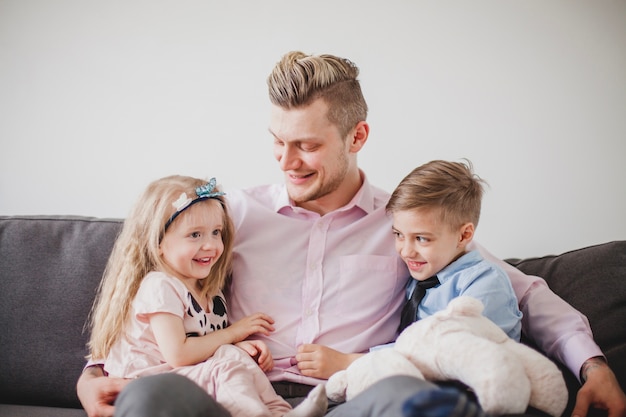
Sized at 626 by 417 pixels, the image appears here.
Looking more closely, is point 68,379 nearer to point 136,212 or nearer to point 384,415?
point 136,212

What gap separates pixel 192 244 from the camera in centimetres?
163

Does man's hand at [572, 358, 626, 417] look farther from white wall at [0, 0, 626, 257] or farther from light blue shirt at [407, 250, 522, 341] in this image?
white wall at [0, 0, 626, 257]

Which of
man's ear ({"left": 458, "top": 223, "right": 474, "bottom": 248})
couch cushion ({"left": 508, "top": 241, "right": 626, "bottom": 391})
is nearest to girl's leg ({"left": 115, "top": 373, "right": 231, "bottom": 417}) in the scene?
man's ear ({"left": 458, "top": 223, "right": 474, "bottom": 248})

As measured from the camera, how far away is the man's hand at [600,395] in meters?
1.40

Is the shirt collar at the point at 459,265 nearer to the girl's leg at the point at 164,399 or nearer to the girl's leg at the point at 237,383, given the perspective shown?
the girl's leg at the point at 237,383

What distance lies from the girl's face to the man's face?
0.29 meters

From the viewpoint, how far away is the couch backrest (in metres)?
1.76

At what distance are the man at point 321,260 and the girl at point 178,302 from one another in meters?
0.08

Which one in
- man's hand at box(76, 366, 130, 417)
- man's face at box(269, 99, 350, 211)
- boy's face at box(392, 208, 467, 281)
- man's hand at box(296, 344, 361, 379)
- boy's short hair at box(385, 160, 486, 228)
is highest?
man's face at box(269, 99, 350, 211)

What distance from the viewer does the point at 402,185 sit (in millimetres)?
1679

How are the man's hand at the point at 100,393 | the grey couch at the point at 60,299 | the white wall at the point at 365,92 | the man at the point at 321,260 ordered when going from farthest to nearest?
the white wall at the point at 365,92 → the grey couch at the point at 60,299 → the man at the point at 321,260 → the man's hand at the point at 100,393

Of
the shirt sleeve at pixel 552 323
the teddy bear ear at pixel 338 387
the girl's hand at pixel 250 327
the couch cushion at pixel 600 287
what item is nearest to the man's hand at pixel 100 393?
the girl's hand at pixel 250 327

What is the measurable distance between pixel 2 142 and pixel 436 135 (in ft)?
5.91

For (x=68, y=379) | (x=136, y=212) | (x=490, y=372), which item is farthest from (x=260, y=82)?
(x=490, y=372)
